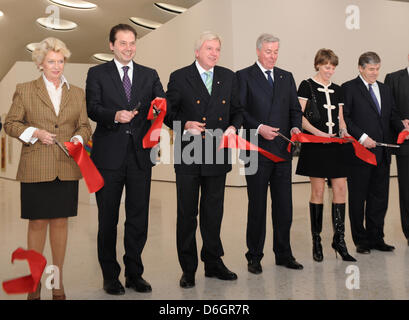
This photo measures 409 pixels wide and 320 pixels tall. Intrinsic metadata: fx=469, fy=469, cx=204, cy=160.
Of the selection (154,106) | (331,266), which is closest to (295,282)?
(331,266)

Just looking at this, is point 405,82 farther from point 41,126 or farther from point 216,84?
point 41,126

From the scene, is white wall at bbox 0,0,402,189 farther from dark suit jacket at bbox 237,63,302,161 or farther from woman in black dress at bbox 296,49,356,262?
dark suit jacket at bbox 237,63,302,161

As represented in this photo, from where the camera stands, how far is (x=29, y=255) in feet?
8.98

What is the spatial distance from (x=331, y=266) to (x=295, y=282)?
554mm

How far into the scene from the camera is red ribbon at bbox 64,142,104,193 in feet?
9.30

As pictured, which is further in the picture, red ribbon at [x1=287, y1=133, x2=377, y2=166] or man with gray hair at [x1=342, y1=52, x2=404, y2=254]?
man with gray hair at [x1=342, y1=52, x2=404, y2=254]

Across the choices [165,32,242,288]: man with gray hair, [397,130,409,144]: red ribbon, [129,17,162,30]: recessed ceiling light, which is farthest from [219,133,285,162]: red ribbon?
[129,17,162,30]: recessed ceiling light

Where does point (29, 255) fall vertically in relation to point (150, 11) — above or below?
below

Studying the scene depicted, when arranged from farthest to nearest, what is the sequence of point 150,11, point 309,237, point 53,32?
1. point 53,32
2. point 150,11
3. point 309,237

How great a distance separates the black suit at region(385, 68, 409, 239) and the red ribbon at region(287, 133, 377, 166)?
0.52 m

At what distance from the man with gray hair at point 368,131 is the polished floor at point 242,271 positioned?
196 millimetres

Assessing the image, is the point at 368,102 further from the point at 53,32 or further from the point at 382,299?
the point at 53,32

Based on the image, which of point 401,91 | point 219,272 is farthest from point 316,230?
point 401,91

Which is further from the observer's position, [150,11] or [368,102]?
[150,11]
